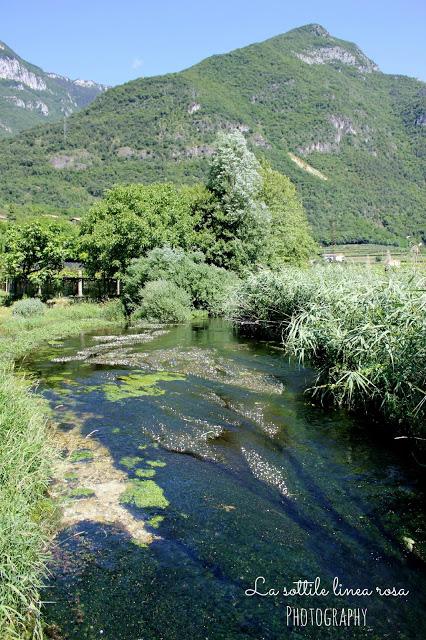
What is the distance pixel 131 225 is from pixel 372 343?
2561 cm

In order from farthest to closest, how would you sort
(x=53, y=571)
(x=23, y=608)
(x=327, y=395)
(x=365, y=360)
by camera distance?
(x=327, y=395) < (x=365, y=360) < (x=53, y=571) < (x=23, y=608)

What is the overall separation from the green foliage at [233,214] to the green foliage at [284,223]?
2.15 meters

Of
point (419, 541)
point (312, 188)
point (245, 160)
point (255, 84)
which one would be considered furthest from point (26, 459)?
point (255, 84)

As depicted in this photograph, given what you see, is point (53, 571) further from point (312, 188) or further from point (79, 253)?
point (312, 188)

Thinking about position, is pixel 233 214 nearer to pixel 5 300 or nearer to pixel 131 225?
pixel 131 225

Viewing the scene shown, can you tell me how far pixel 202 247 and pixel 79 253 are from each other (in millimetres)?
10780

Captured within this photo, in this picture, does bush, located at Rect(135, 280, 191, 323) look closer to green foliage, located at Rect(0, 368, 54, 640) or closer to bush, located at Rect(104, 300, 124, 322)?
bush, located at Rect(104, 300, 124, 322)

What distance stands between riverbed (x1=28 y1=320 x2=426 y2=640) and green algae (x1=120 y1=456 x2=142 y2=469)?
18 millimetres

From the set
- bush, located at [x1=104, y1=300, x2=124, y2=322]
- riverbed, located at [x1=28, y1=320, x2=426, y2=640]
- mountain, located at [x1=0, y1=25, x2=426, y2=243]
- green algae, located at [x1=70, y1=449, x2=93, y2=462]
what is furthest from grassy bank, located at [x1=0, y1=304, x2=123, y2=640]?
mountain, located at [x1=0, y1=25, x2=426, y2=243]

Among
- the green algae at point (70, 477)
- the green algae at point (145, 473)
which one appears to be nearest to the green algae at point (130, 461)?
the green algae at point (145, 473)

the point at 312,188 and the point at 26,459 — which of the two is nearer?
the point at 26,459

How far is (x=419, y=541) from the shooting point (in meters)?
6.18

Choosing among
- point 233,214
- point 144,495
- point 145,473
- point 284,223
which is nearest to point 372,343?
point 145,473

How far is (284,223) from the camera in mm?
39938
